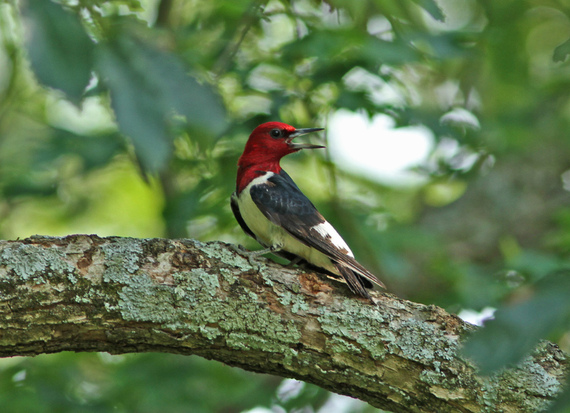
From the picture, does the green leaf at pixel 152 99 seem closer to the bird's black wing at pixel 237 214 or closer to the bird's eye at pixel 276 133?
the bird's black wing at pixel 237 214

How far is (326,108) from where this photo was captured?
4660 millimetres

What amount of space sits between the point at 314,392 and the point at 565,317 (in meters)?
5.20

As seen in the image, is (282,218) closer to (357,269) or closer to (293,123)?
(357,269)

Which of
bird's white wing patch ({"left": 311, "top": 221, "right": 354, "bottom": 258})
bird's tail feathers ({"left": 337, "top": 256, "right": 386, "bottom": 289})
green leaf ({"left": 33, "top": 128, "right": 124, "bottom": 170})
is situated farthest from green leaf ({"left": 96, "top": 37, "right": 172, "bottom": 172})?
green leaf ({"left": 33, "top": 128, "right": 124, "bottom": 170})

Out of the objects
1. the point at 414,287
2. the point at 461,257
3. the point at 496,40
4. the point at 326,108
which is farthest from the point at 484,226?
the point at 496,40

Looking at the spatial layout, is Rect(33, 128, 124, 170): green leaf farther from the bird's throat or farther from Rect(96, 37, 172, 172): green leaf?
Rect(96, 37, 172, 172): green leaf

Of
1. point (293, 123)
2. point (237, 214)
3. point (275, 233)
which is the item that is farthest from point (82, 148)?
point (275, 233)

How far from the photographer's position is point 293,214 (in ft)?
12.2

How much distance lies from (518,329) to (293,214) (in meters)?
2.69

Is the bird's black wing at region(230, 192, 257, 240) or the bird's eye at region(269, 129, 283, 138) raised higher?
the bird's eye at region(269, 129, 283, 138)

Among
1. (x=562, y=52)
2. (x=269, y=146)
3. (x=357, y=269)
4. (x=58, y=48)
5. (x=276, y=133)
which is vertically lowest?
(x=58, y=48)

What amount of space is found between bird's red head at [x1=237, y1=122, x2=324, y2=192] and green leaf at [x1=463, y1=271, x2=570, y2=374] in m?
3.28

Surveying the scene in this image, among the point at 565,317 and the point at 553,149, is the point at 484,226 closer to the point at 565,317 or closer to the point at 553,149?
the point at 553,149

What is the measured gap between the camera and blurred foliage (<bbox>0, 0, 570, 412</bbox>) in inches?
47.1
